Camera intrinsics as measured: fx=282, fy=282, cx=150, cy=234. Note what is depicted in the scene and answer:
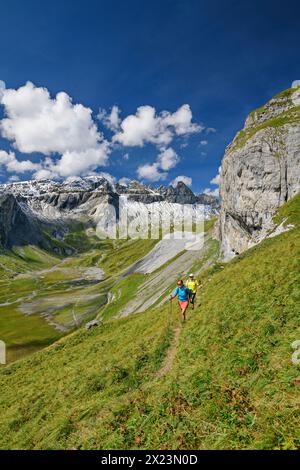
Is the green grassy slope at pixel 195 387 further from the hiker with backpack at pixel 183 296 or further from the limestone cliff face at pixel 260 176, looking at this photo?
the limestone cliff face at pixel 260 176

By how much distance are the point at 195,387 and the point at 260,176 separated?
66118 mm

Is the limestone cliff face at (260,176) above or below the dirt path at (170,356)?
above

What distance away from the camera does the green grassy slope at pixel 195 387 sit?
31.5 ft

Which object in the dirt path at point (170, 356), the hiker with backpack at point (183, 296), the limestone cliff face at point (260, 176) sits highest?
the limestone cliff face at point (260, 176)

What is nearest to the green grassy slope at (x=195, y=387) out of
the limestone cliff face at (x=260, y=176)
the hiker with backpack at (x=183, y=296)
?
the hiker with backpack at (x=183, y=296)

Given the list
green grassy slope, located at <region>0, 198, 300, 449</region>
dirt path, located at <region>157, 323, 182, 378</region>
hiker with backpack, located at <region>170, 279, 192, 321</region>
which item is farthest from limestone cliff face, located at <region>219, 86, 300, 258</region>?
dirt path, located at <region>157, 323, 182, 378</region>

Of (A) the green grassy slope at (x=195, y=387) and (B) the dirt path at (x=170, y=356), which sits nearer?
(A) the green grassy slope at (x=195, y=387)

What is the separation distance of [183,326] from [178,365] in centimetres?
698

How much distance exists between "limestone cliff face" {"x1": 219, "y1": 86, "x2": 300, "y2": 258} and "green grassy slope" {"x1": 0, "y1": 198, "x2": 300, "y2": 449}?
43.0 meters

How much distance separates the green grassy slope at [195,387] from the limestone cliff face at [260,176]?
43.0m

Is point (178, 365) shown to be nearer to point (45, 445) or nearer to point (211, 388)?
point (211, 388)

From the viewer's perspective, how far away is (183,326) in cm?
2295

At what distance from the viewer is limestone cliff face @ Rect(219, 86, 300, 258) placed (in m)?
65.2
